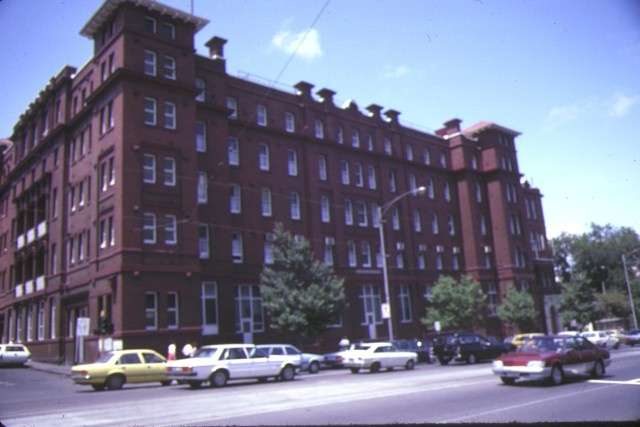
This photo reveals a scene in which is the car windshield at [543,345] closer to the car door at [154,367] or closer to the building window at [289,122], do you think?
the car door at [154,367]

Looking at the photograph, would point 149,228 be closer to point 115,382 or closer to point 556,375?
point 115,382

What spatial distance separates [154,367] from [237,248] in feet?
47.9

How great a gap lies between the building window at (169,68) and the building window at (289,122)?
34.7 ft

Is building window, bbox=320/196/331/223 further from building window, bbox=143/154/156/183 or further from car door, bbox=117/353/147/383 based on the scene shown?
car door, bbox=117/353/147/383

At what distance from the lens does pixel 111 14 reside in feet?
111

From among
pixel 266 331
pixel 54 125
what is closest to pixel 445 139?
pixel 266 331

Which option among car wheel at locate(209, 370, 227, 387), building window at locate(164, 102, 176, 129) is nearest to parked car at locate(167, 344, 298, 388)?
car wheel at locate(209, 370, 227, 387)

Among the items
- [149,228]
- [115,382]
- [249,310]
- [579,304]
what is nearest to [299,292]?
[249,310]

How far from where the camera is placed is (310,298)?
32.9 meters

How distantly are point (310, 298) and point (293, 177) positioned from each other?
12.0 m

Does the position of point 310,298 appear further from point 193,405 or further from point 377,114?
point 377,114

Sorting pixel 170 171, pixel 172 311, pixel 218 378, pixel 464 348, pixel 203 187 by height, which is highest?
pixel 170 171

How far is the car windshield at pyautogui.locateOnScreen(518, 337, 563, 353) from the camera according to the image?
17.4 metres

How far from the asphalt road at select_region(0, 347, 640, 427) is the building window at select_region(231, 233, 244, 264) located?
17.5 meters
